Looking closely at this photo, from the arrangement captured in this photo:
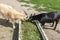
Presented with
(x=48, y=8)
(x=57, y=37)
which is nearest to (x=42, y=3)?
(x=48, y=8)

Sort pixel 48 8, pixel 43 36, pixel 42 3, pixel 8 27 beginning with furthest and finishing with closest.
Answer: pixel 42 3 → pixel 48 8 → pixel 8 27 → pixel 43 36

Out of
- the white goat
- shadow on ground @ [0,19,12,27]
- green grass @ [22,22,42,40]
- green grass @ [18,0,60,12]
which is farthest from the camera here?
green grass @ [18,0,60,12]

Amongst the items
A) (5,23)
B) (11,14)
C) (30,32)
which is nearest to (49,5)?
(5,23)

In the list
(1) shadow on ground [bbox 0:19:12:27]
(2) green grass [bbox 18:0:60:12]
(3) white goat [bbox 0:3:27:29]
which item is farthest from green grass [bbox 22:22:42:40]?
(2) green grass [bbox 18:0:60:12]

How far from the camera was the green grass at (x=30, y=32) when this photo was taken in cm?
1144

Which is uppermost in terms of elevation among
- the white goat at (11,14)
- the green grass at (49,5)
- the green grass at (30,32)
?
the white goat at (11,14)

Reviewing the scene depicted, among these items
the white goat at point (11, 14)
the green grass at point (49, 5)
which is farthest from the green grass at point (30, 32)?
the green grass at point (49, 5)

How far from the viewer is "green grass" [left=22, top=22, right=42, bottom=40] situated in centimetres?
1144

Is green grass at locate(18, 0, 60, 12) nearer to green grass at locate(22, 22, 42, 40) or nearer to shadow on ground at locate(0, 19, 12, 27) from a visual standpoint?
shadow on ground at locate(0, 19, 12, 27)

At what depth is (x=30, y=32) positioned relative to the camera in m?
12.2

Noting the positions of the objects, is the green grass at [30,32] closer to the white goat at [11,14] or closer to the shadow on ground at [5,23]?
the white goat at [11,14]

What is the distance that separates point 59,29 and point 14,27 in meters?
2.55

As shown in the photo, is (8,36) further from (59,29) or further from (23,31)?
(59,29)

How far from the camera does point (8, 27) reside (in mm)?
13344
